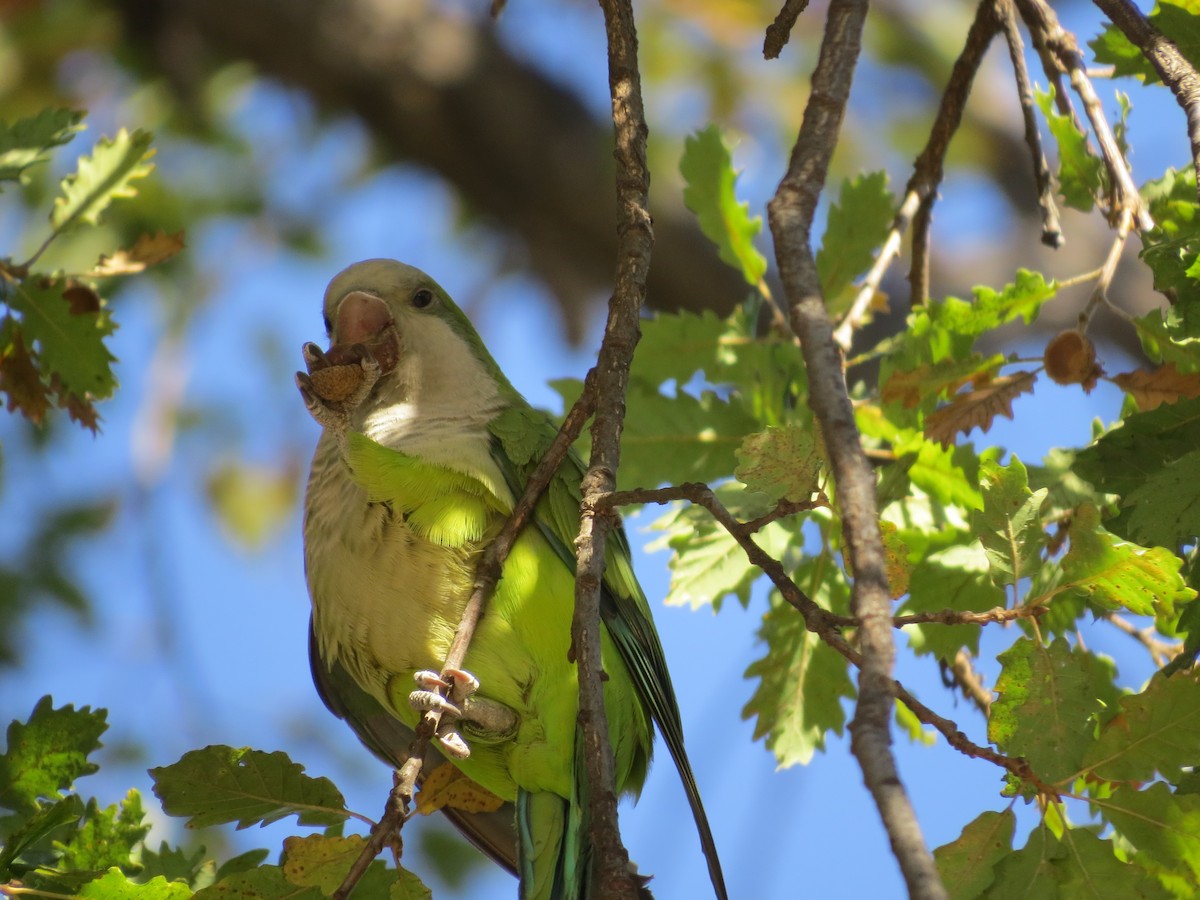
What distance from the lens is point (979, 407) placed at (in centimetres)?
229

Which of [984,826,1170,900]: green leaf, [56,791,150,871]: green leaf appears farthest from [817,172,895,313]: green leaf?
[56,791,150,871]: green leaf

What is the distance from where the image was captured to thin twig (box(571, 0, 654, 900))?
158cm

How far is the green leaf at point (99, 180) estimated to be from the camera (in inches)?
98.4

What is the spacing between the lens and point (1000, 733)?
1736 millimetres

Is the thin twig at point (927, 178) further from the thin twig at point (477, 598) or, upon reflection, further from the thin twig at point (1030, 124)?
the thin twig at point (477, 598)

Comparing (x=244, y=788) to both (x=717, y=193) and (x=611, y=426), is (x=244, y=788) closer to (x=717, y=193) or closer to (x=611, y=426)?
(x=611, y=426)

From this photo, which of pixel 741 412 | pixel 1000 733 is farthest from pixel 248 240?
pixel 1000 733

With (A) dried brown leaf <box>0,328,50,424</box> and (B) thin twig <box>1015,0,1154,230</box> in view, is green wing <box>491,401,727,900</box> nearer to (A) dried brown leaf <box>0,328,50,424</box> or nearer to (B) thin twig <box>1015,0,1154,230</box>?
(A) dried brown leaf <box>0,328,50,424</box>

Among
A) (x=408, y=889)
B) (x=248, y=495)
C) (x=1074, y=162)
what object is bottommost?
(x=408, y=889)

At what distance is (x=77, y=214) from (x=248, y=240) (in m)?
4.09

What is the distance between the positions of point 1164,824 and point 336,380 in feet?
6.36

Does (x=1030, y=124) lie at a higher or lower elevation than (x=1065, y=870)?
higher

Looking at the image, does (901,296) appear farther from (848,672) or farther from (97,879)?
(97,879)

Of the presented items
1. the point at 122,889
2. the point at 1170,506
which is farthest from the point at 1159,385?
the point at 122,889
